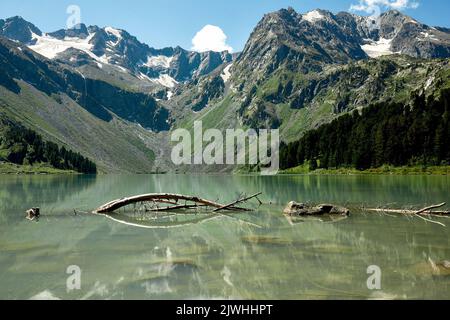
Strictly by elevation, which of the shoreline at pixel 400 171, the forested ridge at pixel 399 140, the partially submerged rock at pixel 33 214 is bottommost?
the partially submerged rock at pixel 33 214

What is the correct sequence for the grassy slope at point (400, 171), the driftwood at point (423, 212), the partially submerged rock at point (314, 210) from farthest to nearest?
the grassy slope at point (400, 171), the partially submerged rock at point (314, 210), the driftwood at point (423, 212)

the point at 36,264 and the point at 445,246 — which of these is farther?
the point at 445,246

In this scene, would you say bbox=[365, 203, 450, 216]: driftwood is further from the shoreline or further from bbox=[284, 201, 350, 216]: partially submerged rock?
the shoreline

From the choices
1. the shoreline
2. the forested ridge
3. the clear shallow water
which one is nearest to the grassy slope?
the shoreline

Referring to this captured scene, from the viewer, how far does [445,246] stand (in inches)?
1043

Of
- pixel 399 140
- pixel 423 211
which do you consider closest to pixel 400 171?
pixel 399 140

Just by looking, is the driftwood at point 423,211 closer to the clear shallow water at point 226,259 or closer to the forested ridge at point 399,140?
the clear shallow water at point 226,259

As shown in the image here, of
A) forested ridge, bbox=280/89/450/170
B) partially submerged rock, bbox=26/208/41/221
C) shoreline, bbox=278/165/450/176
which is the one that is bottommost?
partially submerged rock, bbox=26/208/41/221

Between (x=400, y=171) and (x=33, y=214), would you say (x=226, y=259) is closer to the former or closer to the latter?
(x=33, y=214)

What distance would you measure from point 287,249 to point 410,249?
299 inches

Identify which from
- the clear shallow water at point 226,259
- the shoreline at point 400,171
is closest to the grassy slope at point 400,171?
the shoreline at point 400,171
